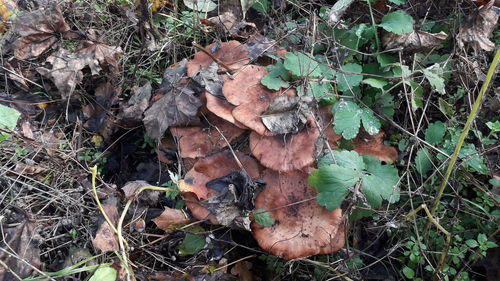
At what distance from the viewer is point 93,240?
2.29 metres

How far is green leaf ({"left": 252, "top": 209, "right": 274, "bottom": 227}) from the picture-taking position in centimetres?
228

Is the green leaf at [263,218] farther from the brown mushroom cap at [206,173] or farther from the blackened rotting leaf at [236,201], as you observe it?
the brown mushroom cap at [206,173]

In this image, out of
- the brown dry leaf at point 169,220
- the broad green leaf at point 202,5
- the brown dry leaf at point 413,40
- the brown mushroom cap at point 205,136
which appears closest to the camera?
the brown dry leaf at point 169,220

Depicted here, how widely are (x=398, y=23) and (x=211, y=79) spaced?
119 cm

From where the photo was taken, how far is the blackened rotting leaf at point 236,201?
2277 millimetres

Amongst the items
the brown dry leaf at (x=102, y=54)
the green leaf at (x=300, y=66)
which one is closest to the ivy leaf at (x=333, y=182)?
the green leaf at (x=300, y=66)

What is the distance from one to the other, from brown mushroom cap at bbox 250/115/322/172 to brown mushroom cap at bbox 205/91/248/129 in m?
0.15

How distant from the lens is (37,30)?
10.5 ft

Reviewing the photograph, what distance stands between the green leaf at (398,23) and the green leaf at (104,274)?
2.02m

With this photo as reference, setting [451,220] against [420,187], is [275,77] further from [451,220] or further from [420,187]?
[451,220]

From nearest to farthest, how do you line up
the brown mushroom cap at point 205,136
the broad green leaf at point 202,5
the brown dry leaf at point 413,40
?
the brown mushroom cap at point 205,136 → the brown dry leaf at point 413,40 → the broad green leaf at point 202,5

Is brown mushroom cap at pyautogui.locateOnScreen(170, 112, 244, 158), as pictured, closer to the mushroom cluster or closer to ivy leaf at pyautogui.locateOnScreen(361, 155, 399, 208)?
the mushroom cluster

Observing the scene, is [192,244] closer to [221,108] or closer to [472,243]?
[221,108]

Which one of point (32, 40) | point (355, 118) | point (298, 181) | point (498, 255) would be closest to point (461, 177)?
point (498, 255)
